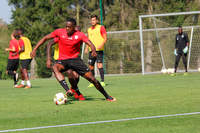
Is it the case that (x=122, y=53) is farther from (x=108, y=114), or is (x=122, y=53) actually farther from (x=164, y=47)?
(x=108, y=114)

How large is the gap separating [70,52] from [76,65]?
345 millimetres

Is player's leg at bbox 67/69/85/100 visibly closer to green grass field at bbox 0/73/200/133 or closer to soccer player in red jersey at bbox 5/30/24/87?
green grass field at bbox 0/73/200/133

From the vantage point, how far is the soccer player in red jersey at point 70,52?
Result: 9.41m

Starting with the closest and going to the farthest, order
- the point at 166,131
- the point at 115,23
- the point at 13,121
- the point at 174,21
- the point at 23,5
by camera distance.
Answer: the point at 166,131 → the point at 13,121 → the point at 174,21 → the point at 115,23 → the point at 23,5

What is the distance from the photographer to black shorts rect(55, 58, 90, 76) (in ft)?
31.1

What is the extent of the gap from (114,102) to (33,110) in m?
1.81

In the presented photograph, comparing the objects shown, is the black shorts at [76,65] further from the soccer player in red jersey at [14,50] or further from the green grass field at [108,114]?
the soccer player in red jersey at [14,50]

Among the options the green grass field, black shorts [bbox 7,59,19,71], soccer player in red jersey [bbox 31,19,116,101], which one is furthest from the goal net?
soccer player in red jersey [bbox 31,19,116,101]

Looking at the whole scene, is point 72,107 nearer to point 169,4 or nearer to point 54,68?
point 54,68

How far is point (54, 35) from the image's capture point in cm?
960

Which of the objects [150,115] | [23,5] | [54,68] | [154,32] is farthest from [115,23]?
[150,115]

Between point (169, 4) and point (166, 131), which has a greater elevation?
point (169, 4)

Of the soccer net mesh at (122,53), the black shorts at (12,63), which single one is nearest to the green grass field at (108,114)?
the black shorts at (12,63)

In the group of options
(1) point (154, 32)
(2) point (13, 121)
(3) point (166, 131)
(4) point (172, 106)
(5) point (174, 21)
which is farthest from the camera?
(5) point (174, 21)
